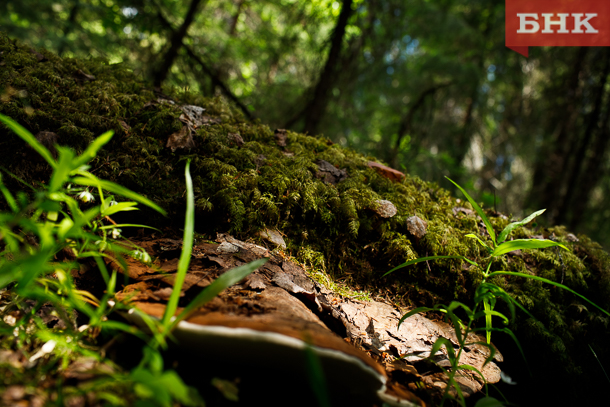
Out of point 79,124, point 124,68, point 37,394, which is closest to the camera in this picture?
point 37,394

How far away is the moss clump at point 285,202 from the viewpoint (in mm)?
1634

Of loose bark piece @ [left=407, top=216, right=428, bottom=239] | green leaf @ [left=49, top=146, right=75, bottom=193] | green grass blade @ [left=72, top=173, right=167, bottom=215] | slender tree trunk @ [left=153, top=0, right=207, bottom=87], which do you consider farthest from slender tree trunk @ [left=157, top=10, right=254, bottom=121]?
green leaf @ [left=49, top=146, right=75, bottom=193]

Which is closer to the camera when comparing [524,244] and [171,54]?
[524,244]

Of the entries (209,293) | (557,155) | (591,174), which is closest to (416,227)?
(209,293)

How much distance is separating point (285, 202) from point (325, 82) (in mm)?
3878

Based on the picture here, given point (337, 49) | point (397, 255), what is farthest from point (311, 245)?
point (337, 49)

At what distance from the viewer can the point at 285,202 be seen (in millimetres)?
1816

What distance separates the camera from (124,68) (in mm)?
2457

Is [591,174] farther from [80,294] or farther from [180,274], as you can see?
[80,294]

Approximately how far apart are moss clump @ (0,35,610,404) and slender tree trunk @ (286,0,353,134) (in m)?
3.06

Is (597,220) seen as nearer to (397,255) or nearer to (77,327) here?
(397,255)

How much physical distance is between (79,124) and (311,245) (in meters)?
1.54

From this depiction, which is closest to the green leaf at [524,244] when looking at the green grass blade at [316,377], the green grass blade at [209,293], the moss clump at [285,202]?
the moss clump at [285,202]

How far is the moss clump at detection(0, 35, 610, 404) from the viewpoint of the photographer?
5.36 feet
